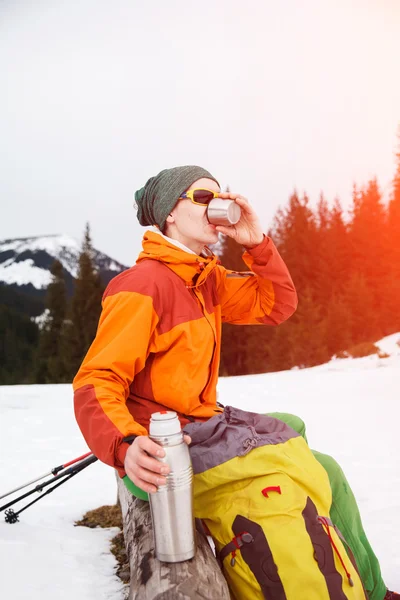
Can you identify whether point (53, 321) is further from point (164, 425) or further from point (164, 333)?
point (164, 425)

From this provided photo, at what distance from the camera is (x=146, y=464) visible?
1711mm

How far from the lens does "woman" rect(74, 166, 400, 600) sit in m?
1.89

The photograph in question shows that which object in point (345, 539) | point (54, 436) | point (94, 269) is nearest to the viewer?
point (345, 539)

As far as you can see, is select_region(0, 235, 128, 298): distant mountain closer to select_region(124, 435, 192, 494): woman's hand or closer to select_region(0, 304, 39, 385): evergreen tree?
select_region(0, 304, 39, 385): evergreen tree

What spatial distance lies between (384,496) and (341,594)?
2.81 metres

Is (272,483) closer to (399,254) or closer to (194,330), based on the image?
(194,330)

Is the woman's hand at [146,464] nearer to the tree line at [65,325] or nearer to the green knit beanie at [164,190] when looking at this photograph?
the green knit beanie at [164,190]

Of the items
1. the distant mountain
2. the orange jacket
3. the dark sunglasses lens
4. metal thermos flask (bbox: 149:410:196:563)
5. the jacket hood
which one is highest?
the distant mountain

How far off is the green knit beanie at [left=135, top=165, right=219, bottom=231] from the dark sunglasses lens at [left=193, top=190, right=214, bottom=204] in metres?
0.07

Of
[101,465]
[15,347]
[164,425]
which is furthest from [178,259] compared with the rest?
[15,347]

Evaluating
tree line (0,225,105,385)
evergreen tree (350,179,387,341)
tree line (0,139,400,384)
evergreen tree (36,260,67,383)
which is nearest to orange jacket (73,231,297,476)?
tree line (0,139,400,384)

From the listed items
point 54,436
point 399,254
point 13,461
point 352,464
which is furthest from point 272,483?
point 399,254

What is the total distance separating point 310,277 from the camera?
36.6 m

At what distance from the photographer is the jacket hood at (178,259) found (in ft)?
7.74
